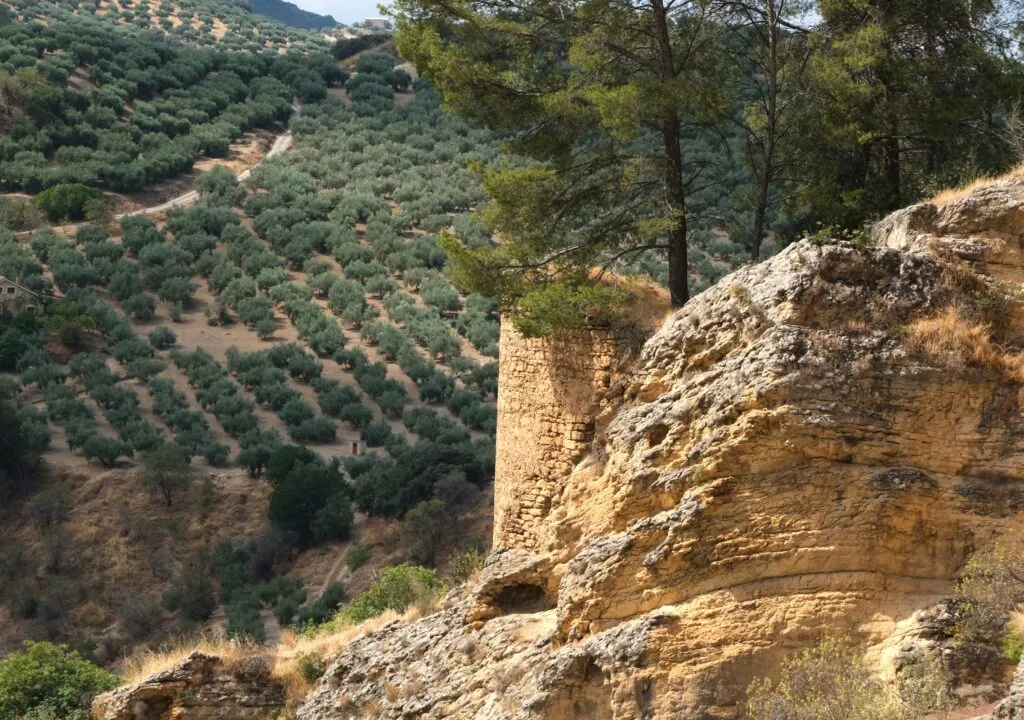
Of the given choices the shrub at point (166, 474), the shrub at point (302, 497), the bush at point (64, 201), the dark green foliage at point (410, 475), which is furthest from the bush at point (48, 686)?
the bush at point (64, 201)

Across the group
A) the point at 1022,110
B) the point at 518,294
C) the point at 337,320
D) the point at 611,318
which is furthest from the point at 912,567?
the point at 337,320

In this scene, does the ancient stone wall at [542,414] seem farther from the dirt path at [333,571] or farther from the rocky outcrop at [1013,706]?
the dirt path at [333,571]

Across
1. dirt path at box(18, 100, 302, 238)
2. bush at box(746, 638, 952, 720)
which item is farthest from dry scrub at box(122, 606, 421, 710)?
dirt path at box(18, 100, 302, 238)

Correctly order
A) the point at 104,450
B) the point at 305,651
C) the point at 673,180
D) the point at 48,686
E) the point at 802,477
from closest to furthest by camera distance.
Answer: the point at 802,477 < the point at 673,180 < the point at 305,651 < the point at 48,686 < the point at 104,450

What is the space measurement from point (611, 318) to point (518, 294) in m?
1.31

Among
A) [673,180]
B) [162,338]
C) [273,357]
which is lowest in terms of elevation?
[273,357]

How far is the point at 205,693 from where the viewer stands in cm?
1695

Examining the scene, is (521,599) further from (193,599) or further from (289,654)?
(193,599)

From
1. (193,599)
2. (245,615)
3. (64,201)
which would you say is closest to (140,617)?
(193,599)

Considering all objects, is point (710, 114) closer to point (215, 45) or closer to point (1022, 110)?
point (1022, 110)

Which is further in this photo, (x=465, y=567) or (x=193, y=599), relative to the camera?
(x=193, y=599)

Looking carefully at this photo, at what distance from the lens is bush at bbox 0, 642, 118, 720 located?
1819cm

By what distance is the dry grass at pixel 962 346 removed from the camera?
1088 centimetres

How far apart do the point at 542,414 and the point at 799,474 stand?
160 inches
